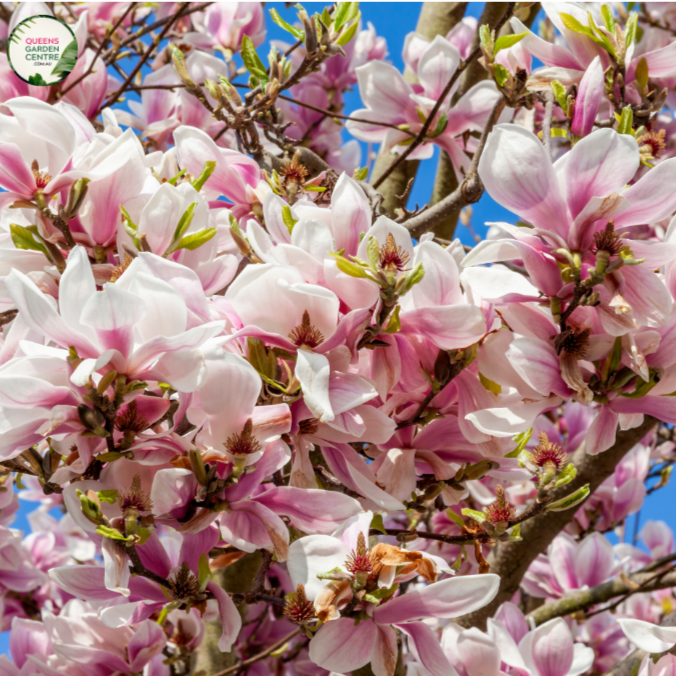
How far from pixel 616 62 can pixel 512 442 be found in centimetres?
61

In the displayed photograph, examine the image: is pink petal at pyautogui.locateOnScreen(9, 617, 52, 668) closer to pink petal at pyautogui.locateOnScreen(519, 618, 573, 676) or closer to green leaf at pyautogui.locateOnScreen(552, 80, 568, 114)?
pink petal at pyautogui.locateOnScreen(519, 618, 573, 676)

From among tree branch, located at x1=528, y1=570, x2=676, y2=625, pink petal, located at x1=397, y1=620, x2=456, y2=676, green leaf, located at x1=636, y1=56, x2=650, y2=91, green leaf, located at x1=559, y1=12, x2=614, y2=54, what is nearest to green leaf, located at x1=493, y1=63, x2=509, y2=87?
green leaf, located at x1=559, y1=12, x2=614, y2=54

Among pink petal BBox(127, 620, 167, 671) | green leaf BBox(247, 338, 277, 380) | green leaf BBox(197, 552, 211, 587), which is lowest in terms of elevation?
pink petal BBox(127, 620, 167, 671)

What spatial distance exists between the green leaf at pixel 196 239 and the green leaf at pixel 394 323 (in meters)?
0.27

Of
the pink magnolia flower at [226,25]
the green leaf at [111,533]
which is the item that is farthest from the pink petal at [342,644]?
the pink magnolia flower at [226,25]

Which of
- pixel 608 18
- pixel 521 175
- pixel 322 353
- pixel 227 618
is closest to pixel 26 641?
pixel 227 618

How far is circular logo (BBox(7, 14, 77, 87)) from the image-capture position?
4.24 feet

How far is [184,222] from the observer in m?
0.88

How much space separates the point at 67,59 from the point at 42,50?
0.16 feet

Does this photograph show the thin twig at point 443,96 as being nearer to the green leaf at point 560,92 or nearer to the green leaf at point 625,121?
the green leaf at point 560,92

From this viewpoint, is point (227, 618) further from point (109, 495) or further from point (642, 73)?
point (642, 73)

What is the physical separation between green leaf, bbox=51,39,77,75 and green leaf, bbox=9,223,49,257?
0.59 metres

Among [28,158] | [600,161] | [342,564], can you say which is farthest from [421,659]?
[28,158]

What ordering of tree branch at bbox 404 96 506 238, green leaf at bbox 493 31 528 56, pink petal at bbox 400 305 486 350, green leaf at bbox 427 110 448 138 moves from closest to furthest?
pink petal at bbox 400 305 486 350 → green leaf at bbox 493 31 528 56 → tree branch at bbox 404 96 506 238 → green leaf at bbox 427 110 448 138
